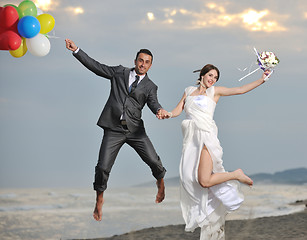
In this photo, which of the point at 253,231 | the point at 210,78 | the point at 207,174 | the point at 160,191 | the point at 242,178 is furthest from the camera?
the point at 253,231

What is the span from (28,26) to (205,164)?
9.38 feet

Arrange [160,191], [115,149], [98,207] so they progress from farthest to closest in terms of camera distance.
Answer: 1. [160,191]
2. [98,207]
3. [115,149]

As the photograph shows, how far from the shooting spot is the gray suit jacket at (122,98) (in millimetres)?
7012

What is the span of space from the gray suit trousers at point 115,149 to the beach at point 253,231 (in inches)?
127

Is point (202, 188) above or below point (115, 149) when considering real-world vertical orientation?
below

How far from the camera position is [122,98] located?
23.1 ft

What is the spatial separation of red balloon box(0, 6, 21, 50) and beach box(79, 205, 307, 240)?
4.87m

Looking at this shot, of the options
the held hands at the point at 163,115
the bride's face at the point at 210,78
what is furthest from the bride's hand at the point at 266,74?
the held hands at the point at 163,115

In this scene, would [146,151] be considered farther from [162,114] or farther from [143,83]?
[143,83]

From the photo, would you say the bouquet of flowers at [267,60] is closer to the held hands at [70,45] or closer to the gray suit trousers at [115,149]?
the gray suit trousers at [115,149]

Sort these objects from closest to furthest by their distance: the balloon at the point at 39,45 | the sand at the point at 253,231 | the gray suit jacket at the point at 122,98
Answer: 1. the balloon at the point at 39,45
2. the gray suit jacket at the point at 122,98
3. the sand at the point at 253,231

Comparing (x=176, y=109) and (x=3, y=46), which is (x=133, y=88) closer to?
(x=176, y=109)

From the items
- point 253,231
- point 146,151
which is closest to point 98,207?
point 146,151

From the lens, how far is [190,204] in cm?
693
